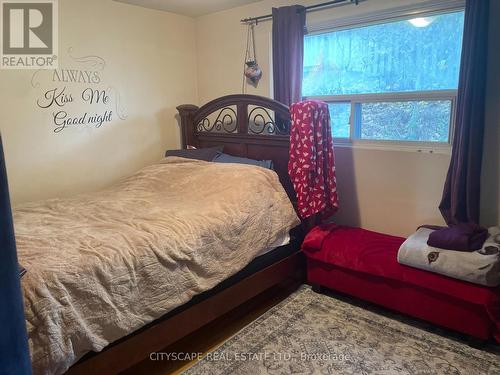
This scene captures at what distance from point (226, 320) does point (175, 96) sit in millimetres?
2296

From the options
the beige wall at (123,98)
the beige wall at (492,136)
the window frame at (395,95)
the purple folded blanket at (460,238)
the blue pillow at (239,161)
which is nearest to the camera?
the purple folded blanket at (460,238)

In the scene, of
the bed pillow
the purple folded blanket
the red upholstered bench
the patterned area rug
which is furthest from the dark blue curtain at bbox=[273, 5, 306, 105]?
the patterned area rug

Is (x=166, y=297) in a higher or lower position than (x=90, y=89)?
lower

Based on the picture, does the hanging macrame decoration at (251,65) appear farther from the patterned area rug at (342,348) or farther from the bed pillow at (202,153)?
the patterned area rug at (342,348)

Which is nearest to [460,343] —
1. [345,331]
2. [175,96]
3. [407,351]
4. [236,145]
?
[407,351]

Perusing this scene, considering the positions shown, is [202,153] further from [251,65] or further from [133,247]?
[133,247]

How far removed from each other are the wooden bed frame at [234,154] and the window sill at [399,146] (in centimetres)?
50

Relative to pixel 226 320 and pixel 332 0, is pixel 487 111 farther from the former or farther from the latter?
pixel 226 320

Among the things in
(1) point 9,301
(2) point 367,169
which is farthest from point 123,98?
(1) point 9,301

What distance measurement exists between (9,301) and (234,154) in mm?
2381

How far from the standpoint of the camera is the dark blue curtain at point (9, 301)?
1080 mm

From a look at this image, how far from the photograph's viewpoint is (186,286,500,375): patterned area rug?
1.97 m

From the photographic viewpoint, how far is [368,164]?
290cm

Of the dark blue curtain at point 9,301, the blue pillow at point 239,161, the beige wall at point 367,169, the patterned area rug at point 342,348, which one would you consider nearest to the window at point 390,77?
the beige wall at point 367,169
